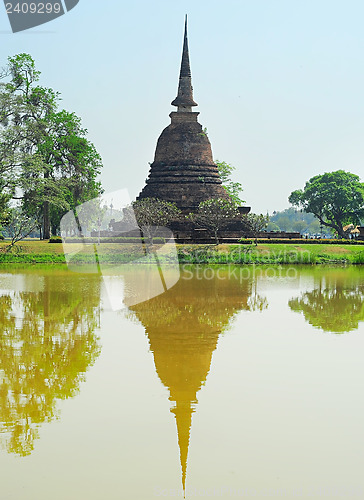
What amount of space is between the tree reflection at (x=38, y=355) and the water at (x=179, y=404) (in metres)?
0.03

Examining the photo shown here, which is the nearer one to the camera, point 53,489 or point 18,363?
point 53,489

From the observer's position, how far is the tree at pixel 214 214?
45031 millimetres

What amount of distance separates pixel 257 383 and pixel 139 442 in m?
3.13

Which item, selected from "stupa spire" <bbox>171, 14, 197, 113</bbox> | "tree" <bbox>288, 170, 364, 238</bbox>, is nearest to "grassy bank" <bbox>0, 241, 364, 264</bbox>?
"stupa spire" <bbox>171, 14, 197, 113</bbox>

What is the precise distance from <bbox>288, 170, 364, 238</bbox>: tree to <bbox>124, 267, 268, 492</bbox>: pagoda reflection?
39422 mm

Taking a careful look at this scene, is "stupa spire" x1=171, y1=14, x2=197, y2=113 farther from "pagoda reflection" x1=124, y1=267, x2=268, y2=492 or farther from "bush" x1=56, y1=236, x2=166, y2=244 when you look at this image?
"pagoda reflection" x1=124, y1=267, x2=268, y2=492

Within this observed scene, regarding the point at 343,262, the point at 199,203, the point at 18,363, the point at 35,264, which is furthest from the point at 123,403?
the point at 199,203

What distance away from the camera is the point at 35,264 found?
3853 cm

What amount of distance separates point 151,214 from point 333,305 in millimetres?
25991

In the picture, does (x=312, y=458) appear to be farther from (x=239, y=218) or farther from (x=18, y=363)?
(x=239, y=218)

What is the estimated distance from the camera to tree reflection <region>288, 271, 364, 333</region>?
16.5 m

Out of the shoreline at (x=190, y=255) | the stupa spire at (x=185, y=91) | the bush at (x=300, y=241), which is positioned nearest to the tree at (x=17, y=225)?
the shoreline at (x=190, y=255)

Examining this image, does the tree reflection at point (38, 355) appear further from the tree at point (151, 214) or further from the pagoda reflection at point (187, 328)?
the tree at point (151, 214)

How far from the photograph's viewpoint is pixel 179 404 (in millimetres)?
9188
